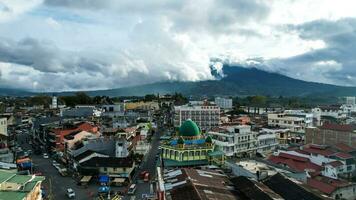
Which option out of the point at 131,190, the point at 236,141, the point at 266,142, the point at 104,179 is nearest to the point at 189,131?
the point at 236,141

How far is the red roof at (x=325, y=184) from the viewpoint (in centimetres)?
3573

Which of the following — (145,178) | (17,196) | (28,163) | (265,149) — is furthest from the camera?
(265,149)

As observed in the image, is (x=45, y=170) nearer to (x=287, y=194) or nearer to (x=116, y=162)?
(x=116, y=162)

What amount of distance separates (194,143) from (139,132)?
76.9ft

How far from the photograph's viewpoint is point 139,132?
68938mm

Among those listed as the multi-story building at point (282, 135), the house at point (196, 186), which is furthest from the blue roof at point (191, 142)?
the multi-story building at point (282, 135)

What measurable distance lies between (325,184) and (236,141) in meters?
20.1

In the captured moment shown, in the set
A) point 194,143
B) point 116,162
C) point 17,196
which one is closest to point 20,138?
point 116,162

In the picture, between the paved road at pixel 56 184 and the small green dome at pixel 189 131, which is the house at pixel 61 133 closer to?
the paved road at pixel 56 184

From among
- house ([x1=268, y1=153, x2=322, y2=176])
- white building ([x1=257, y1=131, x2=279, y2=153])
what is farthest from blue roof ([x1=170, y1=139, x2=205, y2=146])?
white building ([x1=257, y1=131, x2=279, y2=153])

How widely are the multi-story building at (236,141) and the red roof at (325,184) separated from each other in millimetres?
17258

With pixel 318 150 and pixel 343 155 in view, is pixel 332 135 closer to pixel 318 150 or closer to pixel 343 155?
pixel 318 150

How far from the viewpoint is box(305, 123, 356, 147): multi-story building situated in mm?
57406

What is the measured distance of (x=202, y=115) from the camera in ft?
282
